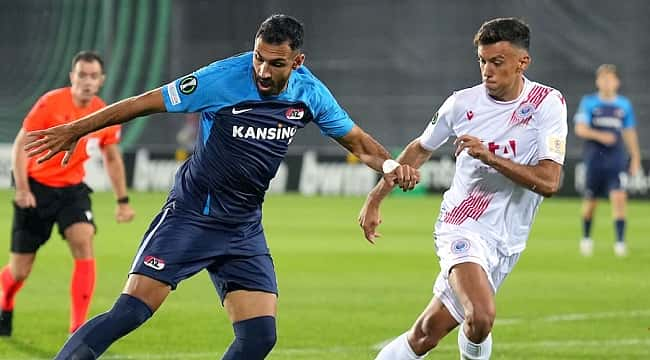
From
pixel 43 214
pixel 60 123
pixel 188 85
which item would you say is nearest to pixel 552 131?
pixel 188 85

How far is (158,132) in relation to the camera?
3181 centimetres

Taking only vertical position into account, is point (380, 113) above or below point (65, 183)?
below

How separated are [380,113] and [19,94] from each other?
8.79m

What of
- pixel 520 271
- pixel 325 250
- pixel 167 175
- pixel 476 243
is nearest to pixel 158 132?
pixel 167 175

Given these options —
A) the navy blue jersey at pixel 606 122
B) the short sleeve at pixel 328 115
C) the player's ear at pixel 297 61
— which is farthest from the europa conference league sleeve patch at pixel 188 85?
the navy blue jersey at pixel 606 122

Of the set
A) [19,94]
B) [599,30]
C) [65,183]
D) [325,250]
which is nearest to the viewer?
[65,183]

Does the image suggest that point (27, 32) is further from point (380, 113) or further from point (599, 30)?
point (599, 30)

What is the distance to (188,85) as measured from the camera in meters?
6.87

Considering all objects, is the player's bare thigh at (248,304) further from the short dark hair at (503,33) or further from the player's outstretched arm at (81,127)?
the short dark hair at (503,33)

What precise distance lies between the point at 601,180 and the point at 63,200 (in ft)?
29.4

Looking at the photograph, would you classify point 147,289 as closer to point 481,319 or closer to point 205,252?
point 205,252

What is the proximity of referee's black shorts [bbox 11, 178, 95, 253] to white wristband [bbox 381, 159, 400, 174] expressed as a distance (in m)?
3.94

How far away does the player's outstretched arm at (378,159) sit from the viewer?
23.2 ft

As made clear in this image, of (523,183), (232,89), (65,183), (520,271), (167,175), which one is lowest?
(167,175)
